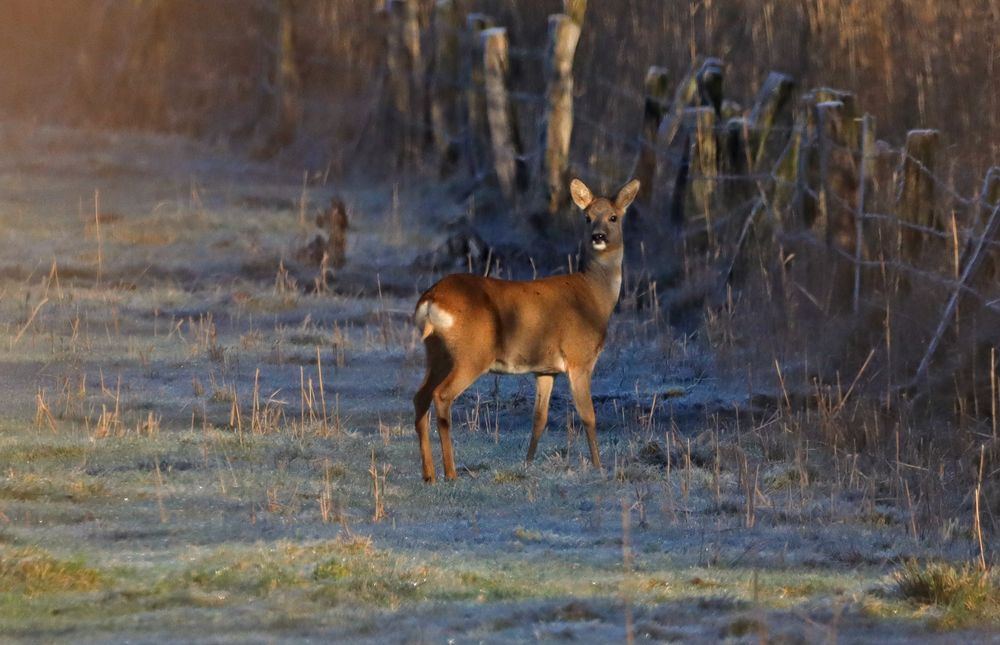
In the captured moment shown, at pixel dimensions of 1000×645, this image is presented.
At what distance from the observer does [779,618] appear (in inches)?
269

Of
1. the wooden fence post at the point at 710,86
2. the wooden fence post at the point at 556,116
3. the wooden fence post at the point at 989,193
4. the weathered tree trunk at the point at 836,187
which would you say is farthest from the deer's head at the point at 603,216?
the wooden fence post at the point at 556,116

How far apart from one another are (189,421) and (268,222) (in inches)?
362

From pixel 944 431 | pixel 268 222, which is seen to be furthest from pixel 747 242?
pixel 268 222

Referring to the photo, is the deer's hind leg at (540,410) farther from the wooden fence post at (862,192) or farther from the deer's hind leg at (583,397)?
the wooden fence post at (862,192)

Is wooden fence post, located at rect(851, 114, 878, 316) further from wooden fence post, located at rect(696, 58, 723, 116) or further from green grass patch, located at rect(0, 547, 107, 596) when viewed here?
green grass patch, located at rect(0, 547, 107, 596)

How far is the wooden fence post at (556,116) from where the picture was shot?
17.5m

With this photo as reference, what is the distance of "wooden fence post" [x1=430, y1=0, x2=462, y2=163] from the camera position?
20.5 metres

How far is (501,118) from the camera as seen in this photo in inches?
726

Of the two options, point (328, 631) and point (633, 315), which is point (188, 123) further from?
point (328, 631)

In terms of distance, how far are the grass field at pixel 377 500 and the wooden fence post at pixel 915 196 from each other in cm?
150

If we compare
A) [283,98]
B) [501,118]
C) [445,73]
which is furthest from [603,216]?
[283,98]

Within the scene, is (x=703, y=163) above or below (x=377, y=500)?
above

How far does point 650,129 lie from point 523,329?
695cm

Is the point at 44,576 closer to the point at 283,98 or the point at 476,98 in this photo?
the point at 476,98
